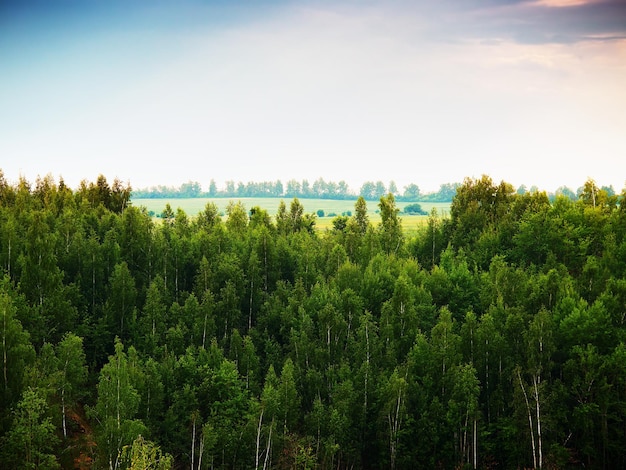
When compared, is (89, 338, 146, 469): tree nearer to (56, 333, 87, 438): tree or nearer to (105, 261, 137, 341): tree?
(56, 333, 87, 438): tree

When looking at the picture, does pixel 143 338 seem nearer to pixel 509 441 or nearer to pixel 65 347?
pixel 65 347

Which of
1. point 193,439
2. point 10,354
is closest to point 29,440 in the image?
point 10,354

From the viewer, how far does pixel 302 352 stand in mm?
94750

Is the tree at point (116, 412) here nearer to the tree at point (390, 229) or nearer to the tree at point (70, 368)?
the tree at point (70, 368)

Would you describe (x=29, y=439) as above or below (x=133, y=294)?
below

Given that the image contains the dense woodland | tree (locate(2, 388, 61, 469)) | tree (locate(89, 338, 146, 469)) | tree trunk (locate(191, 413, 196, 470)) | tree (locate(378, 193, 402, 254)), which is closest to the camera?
tree (locate(2, 388, 61, 469))

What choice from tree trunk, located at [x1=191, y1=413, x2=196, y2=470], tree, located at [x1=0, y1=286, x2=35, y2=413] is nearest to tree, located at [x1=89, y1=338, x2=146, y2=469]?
tree trunk, located at [x1=191, y1=413, x2=196, y2=470]

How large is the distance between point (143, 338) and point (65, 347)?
70.4ft

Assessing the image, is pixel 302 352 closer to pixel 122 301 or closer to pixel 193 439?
pixel 193 439

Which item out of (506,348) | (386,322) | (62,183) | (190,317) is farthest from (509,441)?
(62,183)

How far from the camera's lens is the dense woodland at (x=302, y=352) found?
7619 centimetres

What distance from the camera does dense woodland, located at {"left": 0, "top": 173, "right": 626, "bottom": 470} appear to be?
76.2 metres

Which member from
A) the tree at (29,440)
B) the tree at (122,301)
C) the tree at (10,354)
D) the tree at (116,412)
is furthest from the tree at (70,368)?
the tree at (122,301)

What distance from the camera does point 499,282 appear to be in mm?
102750
